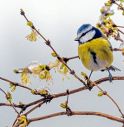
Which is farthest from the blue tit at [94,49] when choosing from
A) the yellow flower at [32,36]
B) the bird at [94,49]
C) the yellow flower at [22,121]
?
the yellow flower at [22,121]

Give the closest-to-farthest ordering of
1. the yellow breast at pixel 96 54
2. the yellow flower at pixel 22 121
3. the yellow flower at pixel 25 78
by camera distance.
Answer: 1. the yellow flower at pixel 22 121
2. the yellow flower at pixel 25 78
3. the yellow breast at pixel 96 54

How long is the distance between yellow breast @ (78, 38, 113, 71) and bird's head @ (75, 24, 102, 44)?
0.10 metres

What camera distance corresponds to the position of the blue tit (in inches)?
174

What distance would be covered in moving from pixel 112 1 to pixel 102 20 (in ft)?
1.05

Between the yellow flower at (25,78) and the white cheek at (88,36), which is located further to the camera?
the white cheek at (88,36)

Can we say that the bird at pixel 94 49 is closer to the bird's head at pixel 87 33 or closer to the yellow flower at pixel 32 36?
the bird's head at pixel 87 33

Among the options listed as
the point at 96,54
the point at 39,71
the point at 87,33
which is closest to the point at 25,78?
the point at 39,71

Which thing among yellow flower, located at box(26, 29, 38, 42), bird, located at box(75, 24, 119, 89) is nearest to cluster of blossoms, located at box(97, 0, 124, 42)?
bird, located at box(75, 24, 119, 89)

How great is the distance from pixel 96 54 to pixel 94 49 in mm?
195

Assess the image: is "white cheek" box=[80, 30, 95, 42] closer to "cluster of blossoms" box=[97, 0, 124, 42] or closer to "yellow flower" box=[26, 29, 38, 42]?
"cluster of blossoms" box=[97, 0, 124, 42]

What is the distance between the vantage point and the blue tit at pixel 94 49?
4418mm

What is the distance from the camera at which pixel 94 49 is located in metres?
4.71

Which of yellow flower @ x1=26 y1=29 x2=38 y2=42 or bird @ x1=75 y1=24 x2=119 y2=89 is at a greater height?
bird @ x1=75 y1=24 x2=119 y2=89

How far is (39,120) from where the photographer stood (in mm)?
2855
